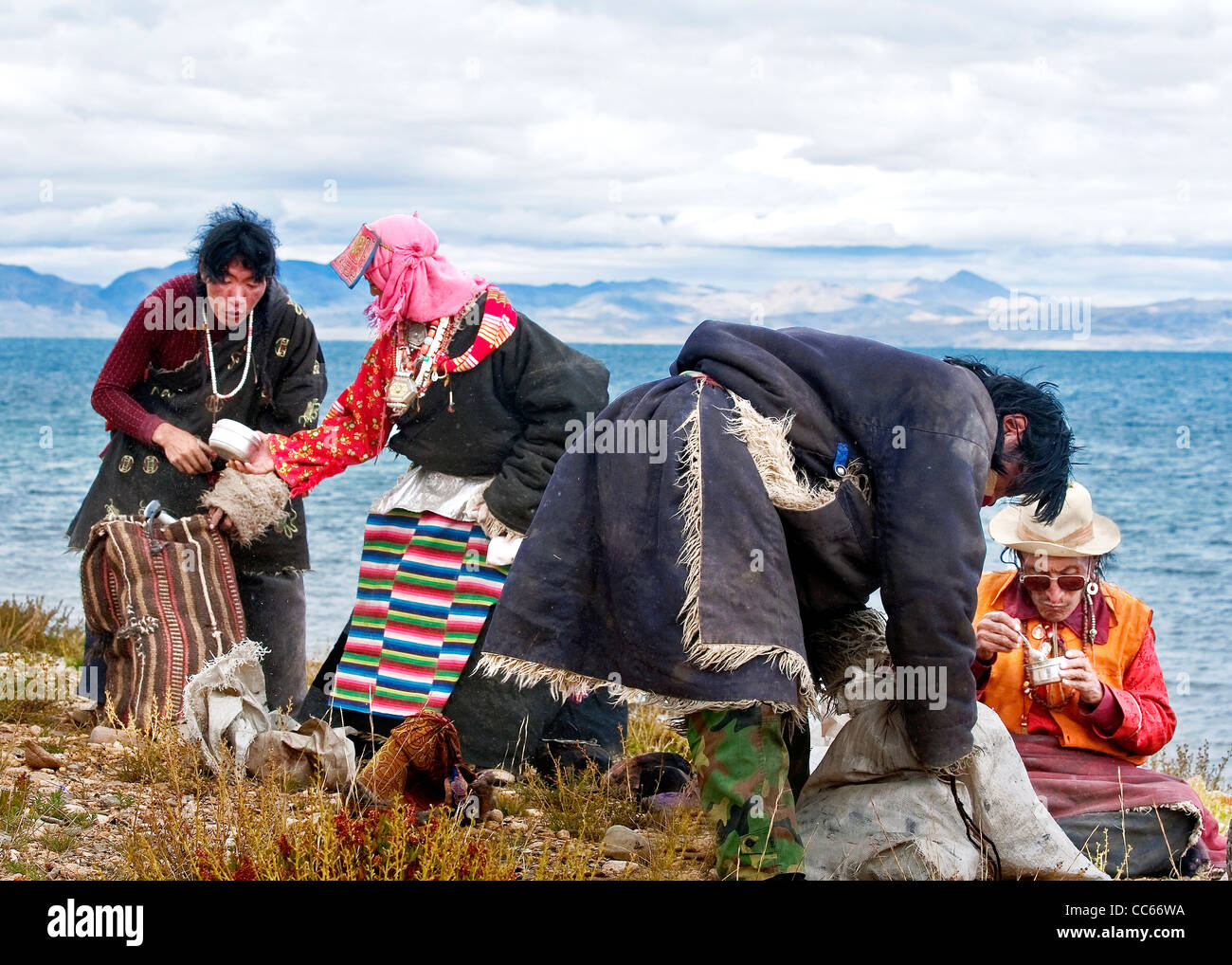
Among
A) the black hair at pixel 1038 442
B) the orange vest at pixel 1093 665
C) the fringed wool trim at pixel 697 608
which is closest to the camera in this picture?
the fringed wool trim at pixel 697 608

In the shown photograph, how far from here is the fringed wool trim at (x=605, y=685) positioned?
3660 millimetres

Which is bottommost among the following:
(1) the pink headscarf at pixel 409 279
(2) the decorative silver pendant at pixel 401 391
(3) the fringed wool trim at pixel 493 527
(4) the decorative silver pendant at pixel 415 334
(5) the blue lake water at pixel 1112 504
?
(5) the blue lake water at pixel 1112 504

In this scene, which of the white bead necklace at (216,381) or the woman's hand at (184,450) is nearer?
the woman's hand at (184,450)

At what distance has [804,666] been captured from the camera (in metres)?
3.71

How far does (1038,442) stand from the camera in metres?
3.87

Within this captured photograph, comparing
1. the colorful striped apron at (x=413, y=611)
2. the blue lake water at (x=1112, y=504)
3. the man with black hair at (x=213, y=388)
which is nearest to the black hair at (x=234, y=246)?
the man with black hair at (x=213, y=388)

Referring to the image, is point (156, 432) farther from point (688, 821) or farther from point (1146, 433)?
point (1146, 433)

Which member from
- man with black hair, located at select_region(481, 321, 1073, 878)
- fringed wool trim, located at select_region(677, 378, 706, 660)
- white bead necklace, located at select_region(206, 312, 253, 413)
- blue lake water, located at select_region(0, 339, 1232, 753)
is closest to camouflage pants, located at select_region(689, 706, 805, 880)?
man with black hair, located at select_region(481, 321, 1073, 878)

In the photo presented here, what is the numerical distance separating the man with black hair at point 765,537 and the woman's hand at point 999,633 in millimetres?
399

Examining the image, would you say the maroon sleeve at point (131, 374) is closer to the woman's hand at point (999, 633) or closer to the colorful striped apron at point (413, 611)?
the colorful striped apron at point (413, 611)

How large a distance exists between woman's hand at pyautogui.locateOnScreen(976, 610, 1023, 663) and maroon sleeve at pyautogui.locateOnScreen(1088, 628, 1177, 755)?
1.20 ft
